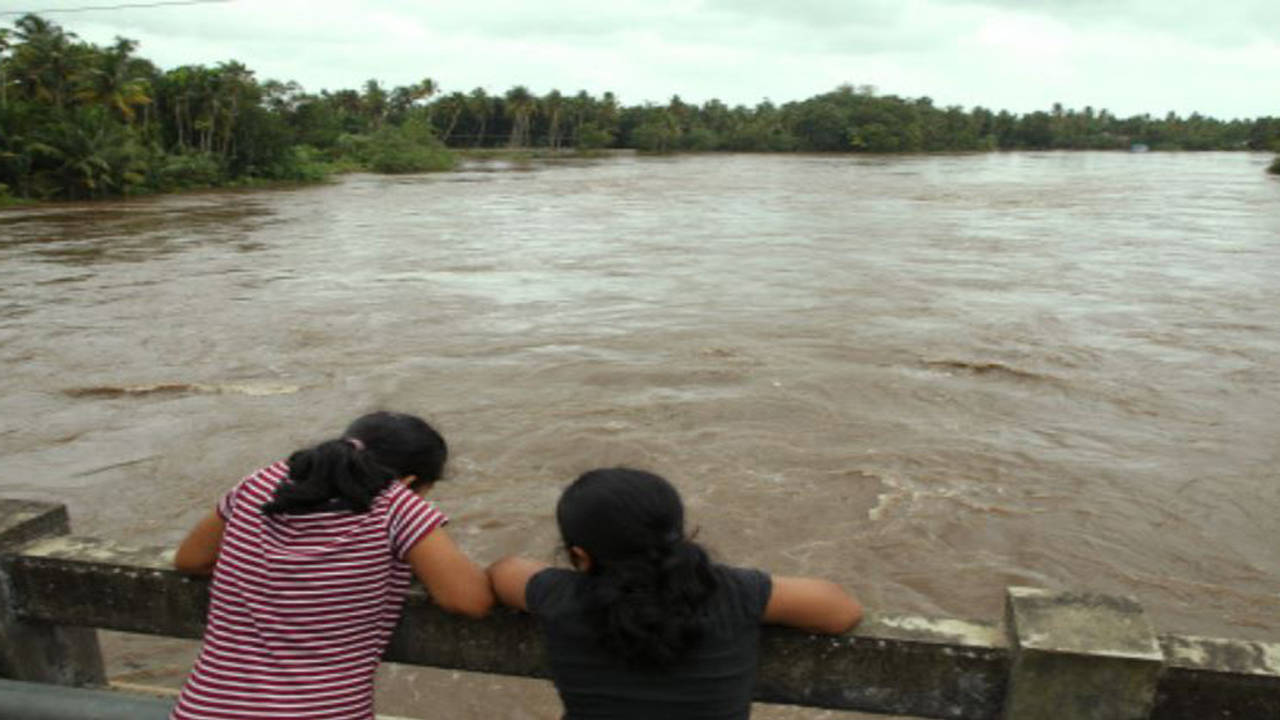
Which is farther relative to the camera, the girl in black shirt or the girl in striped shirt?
the girl in striped shirt

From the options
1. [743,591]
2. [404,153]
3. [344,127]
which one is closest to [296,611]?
[743,591]

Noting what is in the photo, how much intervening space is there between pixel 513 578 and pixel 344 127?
88633 mm

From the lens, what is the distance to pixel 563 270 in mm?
16047

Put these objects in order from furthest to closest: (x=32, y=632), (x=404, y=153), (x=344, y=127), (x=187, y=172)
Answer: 1. (x=344, y=127)
2. (x=404, y=153)
3. (x=187, y=172)
4. (x=32, y=632)

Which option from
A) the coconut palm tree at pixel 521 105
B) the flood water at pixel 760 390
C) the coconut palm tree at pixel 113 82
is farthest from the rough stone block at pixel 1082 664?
the coconut palm tree at pixel 521 105

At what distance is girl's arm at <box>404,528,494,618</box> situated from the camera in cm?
196

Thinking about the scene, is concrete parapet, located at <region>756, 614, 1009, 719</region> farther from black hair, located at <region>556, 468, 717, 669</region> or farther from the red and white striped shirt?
the red and white striped shirt

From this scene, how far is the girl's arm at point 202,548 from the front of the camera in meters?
2.10

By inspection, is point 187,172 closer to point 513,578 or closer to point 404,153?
point 404,153

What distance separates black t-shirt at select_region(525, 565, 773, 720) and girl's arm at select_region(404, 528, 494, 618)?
177 mm

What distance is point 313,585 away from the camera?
76.7 inches

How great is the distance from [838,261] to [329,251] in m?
9.71

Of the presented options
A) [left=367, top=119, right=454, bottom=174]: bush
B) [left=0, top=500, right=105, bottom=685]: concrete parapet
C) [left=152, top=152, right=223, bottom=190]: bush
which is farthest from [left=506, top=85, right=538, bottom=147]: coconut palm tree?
[left=0, top=500, right=105, bottom=685]: concrete parapet

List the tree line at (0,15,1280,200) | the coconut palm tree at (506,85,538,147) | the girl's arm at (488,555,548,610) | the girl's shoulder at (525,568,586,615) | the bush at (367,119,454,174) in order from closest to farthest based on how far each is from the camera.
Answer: the girl's shoulder at (525,568,586,615)
the girl's arm at (488,555,548,610)
the tree line at (0,15,1280,200)
the bush at (367,119,454,174)
the coconut palm tree at (506,85,538,147)
